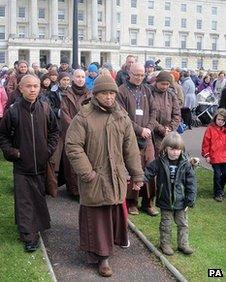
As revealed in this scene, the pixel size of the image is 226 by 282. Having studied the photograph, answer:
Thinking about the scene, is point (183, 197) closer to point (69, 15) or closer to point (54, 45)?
point (54, 45)

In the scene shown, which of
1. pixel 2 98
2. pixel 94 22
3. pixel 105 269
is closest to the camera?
pixel 105 269

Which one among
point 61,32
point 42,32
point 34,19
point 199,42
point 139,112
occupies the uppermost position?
point 34,19

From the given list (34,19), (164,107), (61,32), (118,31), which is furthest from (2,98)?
(118,31)

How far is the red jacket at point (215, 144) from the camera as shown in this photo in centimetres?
851

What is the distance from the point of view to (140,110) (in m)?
7.20

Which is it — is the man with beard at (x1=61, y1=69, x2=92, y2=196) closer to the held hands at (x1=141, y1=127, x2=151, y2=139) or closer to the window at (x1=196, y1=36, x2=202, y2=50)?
the held hands at (x1=141, y1=127, x2=151, y2=139)

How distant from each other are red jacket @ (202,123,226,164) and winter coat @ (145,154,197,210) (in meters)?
2.69

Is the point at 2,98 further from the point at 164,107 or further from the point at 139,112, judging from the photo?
the point at 139,112

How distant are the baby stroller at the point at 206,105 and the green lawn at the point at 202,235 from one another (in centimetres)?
994

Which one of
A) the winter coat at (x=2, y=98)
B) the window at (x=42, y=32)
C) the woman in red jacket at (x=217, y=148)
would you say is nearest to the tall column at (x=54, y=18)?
the window at (x=42, y=32)

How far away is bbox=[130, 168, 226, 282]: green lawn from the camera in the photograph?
18.4 ft

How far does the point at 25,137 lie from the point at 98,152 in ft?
3.60

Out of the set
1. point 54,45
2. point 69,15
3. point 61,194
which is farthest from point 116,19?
point 61,194

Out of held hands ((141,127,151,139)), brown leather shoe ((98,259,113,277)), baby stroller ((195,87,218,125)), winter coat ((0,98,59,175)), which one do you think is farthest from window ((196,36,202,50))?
brown leather shoe ((98,259,113,277))
